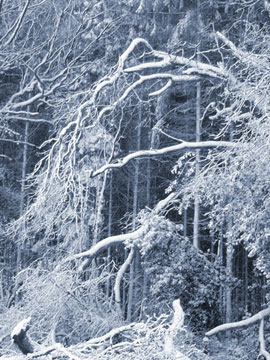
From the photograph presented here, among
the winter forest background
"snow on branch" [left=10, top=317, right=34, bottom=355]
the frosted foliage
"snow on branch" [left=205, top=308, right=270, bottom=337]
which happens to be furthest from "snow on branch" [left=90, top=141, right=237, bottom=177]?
"snow on branch" [left=10, top=317, right=34, bottom=355]

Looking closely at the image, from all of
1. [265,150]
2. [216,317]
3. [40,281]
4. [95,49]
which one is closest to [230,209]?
[265,150]

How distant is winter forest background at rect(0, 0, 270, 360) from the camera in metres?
9.46

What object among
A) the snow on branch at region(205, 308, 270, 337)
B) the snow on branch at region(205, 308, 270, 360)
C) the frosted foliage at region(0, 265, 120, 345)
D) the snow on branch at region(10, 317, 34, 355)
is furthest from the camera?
the snow on branch at region(205, 308, 270, 337)

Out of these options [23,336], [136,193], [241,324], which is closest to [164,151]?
[241,324]

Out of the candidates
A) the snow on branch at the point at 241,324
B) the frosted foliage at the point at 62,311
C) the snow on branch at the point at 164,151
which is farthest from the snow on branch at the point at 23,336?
the snow on branch at the point at 164,151

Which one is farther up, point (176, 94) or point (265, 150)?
point (176, 94)

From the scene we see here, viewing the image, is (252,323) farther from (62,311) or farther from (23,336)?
(23,336)

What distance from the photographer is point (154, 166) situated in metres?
18.1

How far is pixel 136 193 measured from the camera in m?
16.8

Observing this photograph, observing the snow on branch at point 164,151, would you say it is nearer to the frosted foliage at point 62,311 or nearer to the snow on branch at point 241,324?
the frosted foliage at point 62,311

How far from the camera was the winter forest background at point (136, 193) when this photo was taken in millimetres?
9461

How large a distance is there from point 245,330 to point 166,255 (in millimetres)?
2381

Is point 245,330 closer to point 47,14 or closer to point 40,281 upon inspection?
point 40,281

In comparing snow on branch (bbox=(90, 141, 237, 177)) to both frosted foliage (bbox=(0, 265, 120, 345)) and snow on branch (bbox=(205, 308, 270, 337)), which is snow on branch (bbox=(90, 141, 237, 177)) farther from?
snow on branch (bbox=(205, 308, 270, 337))
